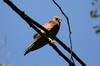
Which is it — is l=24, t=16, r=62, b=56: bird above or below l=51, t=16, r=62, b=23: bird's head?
below

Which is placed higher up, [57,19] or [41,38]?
[57,19]

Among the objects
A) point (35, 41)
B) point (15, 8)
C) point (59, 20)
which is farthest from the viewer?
point (59, 20)

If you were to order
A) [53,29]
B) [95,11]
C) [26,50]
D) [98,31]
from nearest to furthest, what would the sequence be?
[98,31] → [95,11] → [26,50] → [53,29]

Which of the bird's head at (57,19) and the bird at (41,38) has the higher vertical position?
the bird's head at (57,19)

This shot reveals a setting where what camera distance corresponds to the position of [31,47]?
568cm

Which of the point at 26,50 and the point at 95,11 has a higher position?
the point at 26,50

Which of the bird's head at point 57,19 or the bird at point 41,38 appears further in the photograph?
the bird's head at point 57,19

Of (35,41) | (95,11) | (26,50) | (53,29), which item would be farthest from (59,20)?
(95,11)

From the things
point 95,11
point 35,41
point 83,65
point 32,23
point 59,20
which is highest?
point 59,20

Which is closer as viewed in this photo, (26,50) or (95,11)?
(95,11)

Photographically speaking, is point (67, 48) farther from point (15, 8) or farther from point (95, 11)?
point (95, 11)

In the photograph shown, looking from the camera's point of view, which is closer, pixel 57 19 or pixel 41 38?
pixel 41 38

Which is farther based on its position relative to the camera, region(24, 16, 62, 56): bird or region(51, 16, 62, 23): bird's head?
Result: region(51, 16, 62, 23): bird's head

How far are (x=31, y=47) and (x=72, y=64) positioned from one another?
3.33 m
